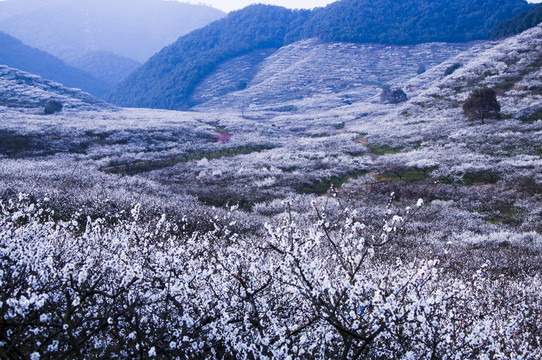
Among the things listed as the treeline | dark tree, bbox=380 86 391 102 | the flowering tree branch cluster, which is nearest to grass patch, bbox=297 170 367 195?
the flowering tree branch cluster

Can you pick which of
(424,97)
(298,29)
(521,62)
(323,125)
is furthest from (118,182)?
(298,29)

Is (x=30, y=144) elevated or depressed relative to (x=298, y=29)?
depressed

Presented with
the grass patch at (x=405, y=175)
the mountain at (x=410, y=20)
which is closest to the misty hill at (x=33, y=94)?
the grass patch at (x=405, y=175)

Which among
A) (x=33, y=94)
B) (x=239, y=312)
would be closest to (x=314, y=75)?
(x=33, y=94)

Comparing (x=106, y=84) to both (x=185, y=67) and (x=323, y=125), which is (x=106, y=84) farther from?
(x=323, y=125)

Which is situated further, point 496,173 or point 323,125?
point 323,125

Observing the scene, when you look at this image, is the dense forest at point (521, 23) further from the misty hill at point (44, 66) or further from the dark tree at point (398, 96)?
the misty hill at point (44, 66)
